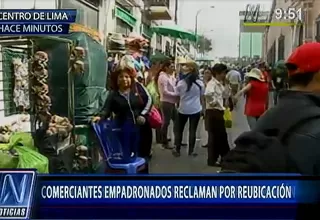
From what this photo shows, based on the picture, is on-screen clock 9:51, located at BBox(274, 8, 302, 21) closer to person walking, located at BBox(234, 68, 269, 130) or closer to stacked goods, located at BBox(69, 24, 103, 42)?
person walking, located at BBox(234, 68, 269, 130)

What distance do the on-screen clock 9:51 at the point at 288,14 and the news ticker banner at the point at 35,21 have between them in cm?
67

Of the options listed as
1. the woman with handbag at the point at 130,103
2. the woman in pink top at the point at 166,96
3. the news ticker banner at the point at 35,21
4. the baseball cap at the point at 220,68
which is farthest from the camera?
the woman in pink top at the point at 166,96

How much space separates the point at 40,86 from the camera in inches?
93.4

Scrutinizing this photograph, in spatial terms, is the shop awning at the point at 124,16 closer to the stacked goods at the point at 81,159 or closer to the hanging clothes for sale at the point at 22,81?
the hanging clothes for sale at the point at 22,81

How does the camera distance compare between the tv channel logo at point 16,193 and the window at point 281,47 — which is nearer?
the tv channel logo at point 16,193

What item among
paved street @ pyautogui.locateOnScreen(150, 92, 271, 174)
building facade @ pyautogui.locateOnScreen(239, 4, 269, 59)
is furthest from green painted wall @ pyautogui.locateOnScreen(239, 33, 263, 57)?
paved street @ pyautogui.locateOnScreen(150, 92, 271, 174)

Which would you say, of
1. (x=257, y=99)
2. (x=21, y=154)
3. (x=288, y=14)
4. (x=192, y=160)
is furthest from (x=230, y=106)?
(x=21, y=154)

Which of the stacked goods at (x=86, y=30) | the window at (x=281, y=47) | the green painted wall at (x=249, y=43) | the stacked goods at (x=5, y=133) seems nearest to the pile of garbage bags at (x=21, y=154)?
the stacked goods at (x=5, y=133)

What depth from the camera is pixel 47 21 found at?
7.28 feet

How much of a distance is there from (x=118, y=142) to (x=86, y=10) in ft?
2.01

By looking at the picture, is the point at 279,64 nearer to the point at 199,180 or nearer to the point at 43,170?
the point at 199,180

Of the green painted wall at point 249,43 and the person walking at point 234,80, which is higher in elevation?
the green painted wall at point 249,43

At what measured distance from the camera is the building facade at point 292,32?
2.28 metres

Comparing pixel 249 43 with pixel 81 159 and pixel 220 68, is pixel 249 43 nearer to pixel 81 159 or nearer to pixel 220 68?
pixel 220 68
